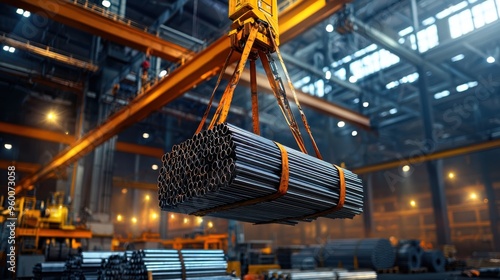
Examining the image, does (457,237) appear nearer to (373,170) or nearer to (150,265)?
(373,170)

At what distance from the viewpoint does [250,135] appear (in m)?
3.19

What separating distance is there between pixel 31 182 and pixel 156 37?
13.3 m

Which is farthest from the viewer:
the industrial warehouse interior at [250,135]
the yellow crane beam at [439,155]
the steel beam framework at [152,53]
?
the yellow crane beam at [439,155]

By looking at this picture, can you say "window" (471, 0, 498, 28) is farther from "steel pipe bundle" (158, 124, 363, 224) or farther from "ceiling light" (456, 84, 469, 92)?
"steel pipe bundle" (158, 124, 363, 224)

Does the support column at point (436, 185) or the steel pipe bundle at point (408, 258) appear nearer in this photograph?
the steel pipe bundle at point (408, 258)

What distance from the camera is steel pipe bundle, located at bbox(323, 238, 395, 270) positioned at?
12.5 meters

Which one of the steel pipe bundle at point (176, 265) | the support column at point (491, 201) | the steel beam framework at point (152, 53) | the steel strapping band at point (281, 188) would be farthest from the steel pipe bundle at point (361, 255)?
the support column at point (491, 201)

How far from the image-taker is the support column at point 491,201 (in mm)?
21484

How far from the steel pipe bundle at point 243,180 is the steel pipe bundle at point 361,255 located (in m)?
9.35

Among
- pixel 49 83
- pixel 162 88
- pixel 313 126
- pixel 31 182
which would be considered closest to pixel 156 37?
pixel 162 88

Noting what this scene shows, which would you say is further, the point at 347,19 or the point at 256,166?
the point at 347,19

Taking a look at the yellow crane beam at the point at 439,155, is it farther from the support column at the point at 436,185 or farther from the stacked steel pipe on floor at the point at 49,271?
the stacked steel pipe on floor at the point at 49,271

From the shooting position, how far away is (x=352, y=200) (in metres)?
4.21

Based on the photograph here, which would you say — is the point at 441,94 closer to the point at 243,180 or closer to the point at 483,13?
the point at 483,13
